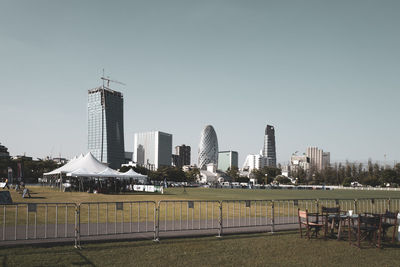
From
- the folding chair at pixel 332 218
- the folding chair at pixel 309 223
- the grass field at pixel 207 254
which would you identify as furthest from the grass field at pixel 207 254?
the folding chair at pixel 332 218

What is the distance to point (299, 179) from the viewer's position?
167 metres

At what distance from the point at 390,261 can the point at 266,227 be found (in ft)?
19.1

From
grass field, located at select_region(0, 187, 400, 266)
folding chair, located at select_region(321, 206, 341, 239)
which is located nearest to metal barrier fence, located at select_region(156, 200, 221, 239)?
grass field, located at select_region(0, 187, 400, 266)

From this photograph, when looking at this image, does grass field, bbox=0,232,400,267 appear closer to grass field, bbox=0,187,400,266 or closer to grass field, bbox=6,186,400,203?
grass field, bbox=0,187,400,266

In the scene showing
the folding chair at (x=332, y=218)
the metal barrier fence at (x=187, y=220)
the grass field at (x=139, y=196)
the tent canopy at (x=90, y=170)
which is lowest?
the grass field at (x=139, y=196)

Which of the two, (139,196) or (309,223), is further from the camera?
(139,196)

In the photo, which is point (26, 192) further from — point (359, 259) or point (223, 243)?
point (359, 259)

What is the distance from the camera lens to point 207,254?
398 inches

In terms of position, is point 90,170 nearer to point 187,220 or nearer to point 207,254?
point 187,220

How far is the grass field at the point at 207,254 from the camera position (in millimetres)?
9133

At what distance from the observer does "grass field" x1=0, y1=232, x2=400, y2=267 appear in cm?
913

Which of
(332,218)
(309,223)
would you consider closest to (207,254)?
(309,223)

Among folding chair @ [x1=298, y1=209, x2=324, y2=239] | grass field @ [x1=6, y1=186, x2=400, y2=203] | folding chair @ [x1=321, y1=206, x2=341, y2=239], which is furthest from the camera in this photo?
grass field @ [x1=6, y1=186, x2=400, y2=203]

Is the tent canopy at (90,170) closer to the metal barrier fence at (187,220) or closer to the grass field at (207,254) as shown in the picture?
the metal barrier fence at (187,220)
